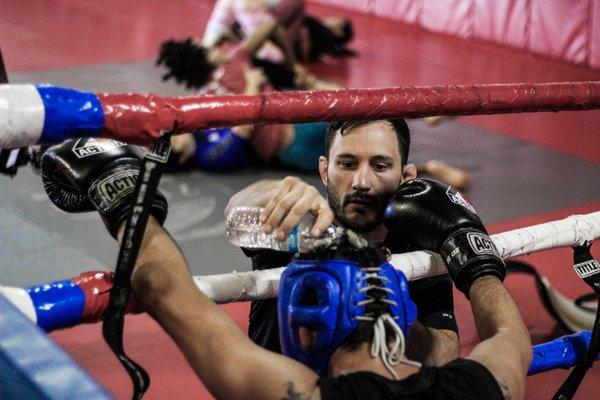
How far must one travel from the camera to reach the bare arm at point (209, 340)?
157cm

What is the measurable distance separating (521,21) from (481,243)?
6662 millimetres

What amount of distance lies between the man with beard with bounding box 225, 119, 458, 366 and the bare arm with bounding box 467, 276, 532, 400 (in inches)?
9.4

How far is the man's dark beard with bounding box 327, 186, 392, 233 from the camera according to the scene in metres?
2.29

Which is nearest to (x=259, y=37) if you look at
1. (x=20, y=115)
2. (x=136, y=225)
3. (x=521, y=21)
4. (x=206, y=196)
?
(x=206, y=196)

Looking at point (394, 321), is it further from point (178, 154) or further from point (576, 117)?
point (576, 117)

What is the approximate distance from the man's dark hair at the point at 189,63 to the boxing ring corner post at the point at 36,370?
439 centimetres

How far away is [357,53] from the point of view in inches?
331

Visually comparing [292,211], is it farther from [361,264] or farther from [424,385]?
[424,385]

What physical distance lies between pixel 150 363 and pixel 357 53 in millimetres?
5564

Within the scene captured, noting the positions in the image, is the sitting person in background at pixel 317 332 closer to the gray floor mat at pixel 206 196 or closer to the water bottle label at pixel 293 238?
the water bottle label at pixel 293 238

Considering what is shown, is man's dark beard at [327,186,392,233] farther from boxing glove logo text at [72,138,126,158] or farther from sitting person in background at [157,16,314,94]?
sitting person in background at [157,16,314,94]

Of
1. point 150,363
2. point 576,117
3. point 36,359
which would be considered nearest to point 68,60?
point 576,117

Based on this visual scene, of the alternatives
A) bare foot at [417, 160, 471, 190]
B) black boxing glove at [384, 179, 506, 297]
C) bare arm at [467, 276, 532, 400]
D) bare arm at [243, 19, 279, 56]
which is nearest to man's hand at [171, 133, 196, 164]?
bare arm at [243, 19, 279, 56]

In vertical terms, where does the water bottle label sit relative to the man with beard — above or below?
above
